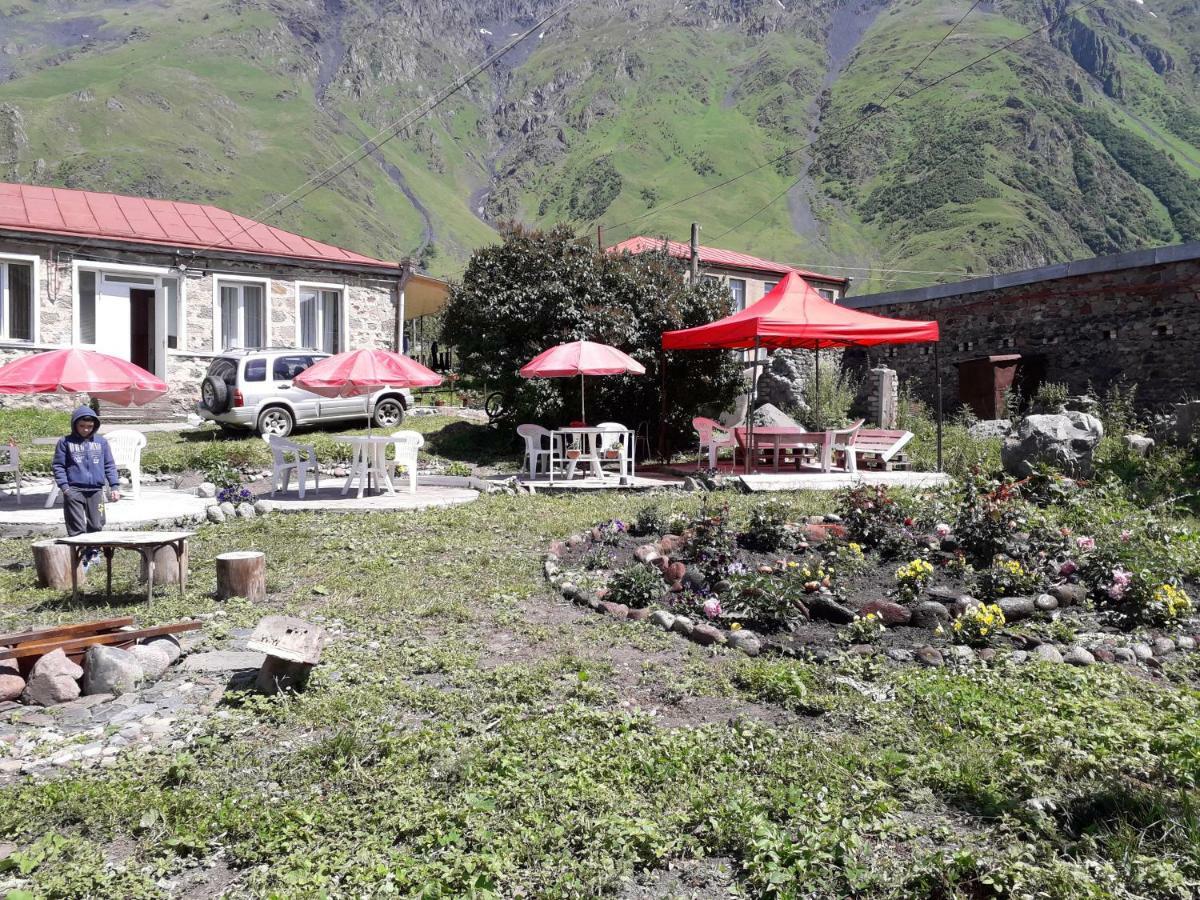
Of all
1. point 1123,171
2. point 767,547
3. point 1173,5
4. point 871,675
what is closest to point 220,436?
point 767,547

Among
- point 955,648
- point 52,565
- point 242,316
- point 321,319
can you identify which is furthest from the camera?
point 321,319

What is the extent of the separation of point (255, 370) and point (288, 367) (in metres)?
0.59

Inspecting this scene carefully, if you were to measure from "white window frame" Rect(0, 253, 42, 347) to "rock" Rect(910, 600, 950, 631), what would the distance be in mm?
17575

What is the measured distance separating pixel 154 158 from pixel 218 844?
105651 mm

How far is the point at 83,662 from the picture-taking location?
4.66 metres

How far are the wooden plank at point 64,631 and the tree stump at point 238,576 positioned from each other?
1174 mm

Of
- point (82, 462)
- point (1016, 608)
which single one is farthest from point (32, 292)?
point (1016, 608)

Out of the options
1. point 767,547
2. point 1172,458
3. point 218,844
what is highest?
point 1172,458

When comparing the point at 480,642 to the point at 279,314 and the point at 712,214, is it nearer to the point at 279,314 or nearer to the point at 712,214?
the point at 279,314

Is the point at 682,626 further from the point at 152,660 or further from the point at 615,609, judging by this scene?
the point at 152,660

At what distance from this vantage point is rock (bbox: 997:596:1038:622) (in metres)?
5.70

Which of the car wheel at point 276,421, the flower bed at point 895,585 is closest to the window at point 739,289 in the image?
the car wheel at point 276,421

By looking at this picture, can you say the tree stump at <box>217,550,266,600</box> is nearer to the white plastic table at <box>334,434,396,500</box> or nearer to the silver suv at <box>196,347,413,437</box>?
the white plastic table at <box>334,434,396,500</box>

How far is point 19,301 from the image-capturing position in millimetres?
17250
